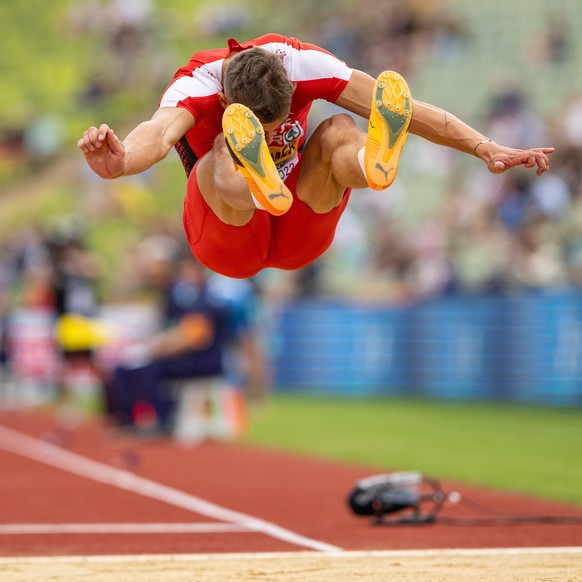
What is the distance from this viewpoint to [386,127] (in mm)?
5172

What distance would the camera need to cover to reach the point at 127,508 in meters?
8.30

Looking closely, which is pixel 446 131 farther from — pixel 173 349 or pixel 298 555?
pixel 173 349

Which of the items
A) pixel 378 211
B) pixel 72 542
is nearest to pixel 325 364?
pixel 378 211

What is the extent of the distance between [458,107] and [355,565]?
50.2ft

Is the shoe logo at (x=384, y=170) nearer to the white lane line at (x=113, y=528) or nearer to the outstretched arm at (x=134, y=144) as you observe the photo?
the outstretched arm at (x=134, y=144)

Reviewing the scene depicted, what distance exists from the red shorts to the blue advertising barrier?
916cm

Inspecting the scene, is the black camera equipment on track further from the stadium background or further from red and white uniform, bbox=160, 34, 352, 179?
the stadium background

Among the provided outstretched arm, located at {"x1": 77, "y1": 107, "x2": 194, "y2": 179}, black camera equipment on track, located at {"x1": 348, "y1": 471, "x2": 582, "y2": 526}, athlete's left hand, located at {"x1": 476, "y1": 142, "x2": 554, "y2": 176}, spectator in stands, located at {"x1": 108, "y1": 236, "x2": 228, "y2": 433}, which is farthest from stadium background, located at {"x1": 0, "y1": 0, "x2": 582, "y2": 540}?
outstretched arm, located at {"x1": 77, "y1": 107, "x2": 194, "y2": 179}

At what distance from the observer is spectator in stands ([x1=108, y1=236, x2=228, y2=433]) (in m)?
12.6

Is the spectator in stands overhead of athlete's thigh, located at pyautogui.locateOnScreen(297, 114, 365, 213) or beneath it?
beneath

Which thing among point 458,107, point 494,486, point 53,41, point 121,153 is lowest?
point 494,486

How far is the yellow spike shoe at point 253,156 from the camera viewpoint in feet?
16.5

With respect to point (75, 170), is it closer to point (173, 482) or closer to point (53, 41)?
point (53, 41)

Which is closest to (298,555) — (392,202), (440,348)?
(440,348)
